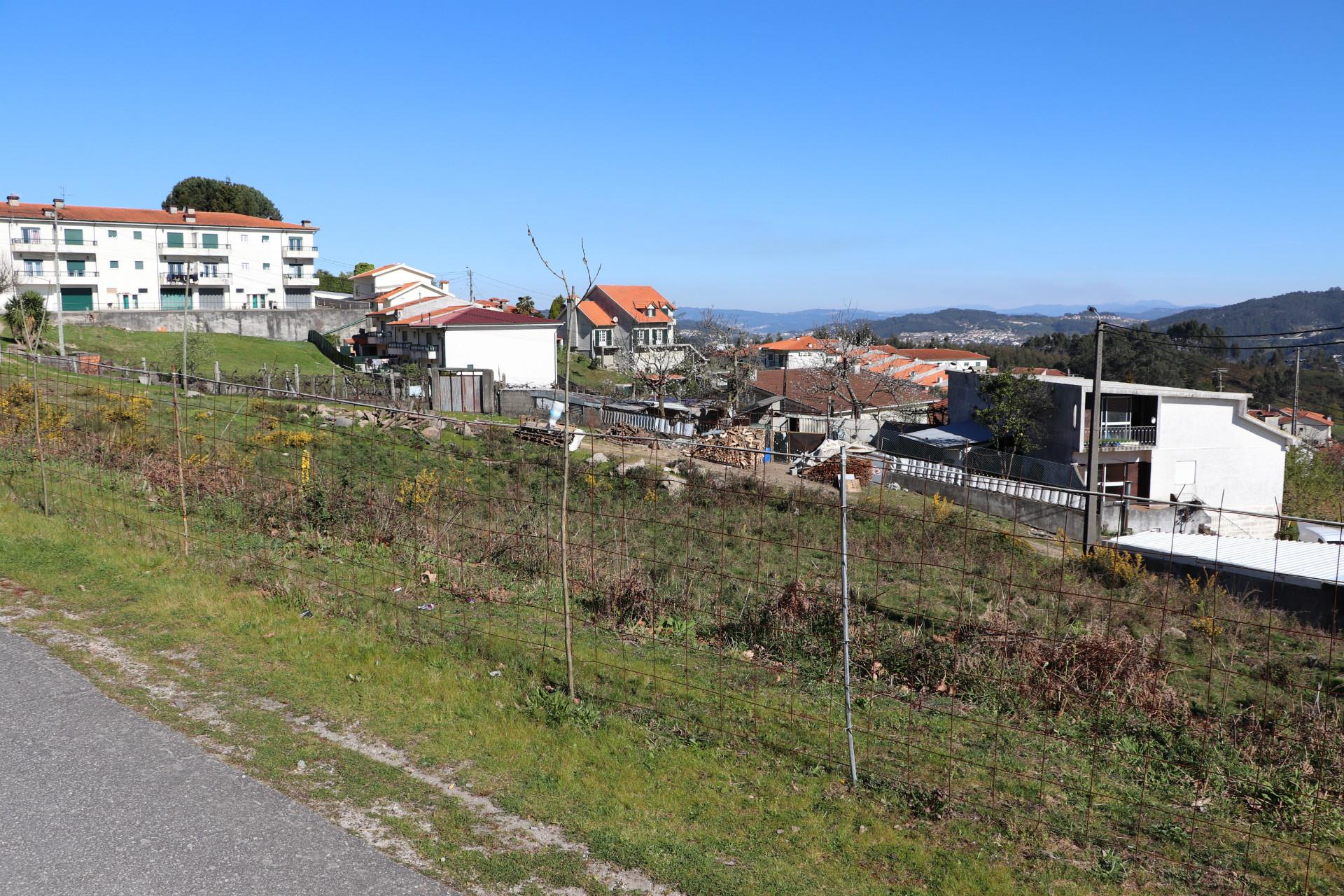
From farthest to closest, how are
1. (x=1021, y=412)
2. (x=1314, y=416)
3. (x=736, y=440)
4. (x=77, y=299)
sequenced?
(x=1314, y=416), (x=77, y=299), (x=1021, y=412), (x=736, y=440)

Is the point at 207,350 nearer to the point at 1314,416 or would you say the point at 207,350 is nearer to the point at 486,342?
the point at 486,342

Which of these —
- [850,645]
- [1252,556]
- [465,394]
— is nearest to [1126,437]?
[1252,556]

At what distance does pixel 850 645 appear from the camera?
754 centimetres

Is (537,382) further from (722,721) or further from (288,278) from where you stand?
(722,721)

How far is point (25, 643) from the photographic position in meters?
6.41

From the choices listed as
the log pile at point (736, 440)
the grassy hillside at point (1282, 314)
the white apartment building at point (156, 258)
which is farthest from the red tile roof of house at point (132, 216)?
the grassy hillside at point (1282, 314)

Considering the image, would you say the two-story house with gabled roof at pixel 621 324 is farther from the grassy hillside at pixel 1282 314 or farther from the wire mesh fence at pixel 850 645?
the grassy hillside at pixel 1282 314

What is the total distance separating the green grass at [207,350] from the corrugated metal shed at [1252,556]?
110 feet

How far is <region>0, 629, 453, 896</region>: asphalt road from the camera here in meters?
3.72

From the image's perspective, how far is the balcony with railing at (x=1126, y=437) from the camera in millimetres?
33094

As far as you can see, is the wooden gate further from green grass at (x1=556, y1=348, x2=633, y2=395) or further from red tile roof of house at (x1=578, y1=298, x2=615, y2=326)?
red tile roof of house at (x1=578, y1=298, x2=615, y2=326)

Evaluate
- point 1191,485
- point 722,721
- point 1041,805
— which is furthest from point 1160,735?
point 1191,485

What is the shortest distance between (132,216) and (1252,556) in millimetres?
62815

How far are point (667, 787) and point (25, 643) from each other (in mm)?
4747
